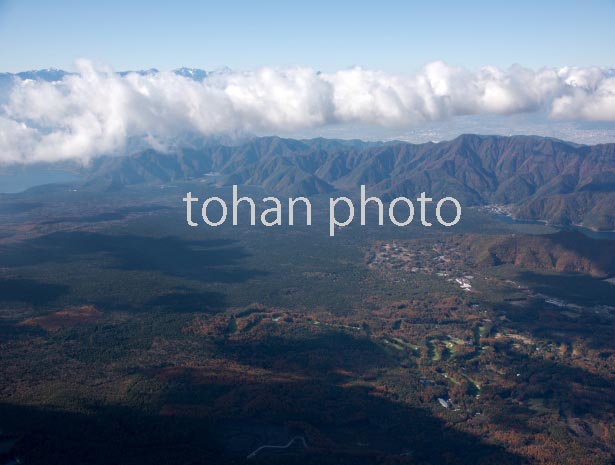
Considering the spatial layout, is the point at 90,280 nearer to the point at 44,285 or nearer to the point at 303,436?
the point at 44,285

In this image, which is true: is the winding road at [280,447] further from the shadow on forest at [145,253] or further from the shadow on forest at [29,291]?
the shadow on forest at [145,253]

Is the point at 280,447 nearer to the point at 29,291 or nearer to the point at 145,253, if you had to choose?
the point at 29,291

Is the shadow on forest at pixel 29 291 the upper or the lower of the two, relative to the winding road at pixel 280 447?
upper

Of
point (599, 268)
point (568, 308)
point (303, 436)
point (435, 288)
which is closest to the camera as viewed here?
point (303, 436)

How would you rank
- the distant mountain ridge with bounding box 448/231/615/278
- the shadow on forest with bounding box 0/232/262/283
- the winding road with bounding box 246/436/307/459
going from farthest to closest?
the distant mountain ridge with bounding box 448/231/615/278 < the shadow on forest with bounding box 0/232/262/283 < the winding road with bounding box 246/436/307/459

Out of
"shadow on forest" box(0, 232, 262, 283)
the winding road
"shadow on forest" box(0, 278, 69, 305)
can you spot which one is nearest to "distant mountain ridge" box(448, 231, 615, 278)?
"shadow on forest" box(0, 232, 262, 283)

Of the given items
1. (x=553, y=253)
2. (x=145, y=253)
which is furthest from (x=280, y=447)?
(x=553, y=253)

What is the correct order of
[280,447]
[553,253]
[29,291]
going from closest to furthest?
[280,447], [29,291], [553,253]

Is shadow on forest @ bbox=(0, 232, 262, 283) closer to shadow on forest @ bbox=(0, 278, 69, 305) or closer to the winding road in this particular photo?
shadow on forest @ bbox=(0, 278, 69, 305)

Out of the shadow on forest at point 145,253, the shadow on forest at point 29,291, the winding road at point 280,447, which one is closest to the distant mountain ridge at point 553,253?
the shadow on forest at point 145,253

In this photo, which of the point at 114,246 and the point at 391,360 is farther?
the point at 114,246

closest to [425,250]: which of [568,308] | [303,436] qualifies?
[568,308]
